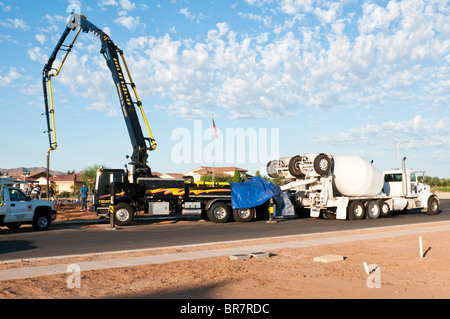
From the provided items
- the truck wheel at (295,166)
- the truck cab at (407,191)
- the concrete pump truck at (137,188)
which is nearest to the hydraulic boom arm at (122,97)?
the concrete pump truck at (137,188)

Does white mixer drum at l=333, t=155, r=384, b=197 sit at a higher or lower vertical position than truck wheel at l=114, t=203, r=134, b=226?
higher

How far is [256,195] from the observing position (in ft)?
74.8

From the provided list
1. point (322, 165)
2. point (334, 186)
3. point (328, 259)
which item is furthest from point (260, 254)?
point (334, 186)

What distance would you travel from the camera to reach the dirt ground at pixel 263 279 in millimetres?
A: 7480

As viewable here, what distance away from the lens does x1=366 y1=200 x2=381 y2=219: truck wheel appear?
2516 centimetres

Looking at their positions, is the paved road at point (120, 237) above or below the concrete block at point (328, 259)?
below

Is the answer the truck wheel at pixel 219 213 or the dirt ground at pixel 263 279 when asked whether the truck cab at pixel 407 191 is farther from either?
the dirt ground at pixel 263 279

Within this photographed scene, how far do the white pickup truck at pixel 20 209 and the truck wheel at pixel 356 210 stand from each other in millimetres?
14832

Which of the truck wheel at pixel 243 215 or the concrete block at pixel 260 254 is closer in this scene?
the concrete block at pixel 260 254

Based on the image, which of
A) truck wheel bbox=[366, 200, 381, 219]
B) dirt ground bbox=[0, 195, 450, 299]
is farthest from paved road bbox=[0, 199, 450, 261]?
truck wheel bbox=[366, 200, 381, 219]

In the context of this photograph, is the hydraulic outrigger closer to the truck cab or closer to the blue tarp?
the blue tarp

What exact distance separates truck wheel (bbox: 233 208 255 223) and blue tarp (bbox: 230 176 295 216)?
0.42 metres
